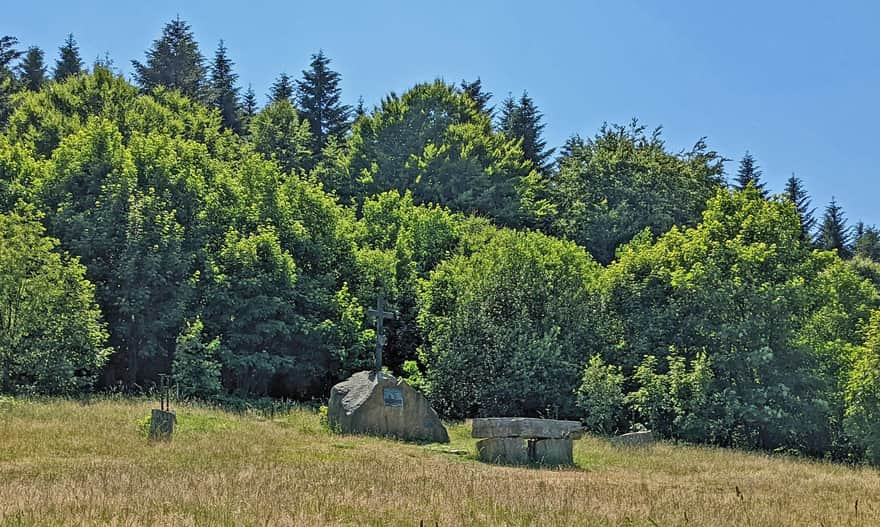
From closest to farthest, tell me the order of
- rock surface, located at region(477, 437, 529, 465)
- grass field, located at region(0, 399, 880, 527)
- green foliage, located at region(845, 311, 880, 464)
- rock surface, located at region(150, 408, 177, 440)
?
grass field, located at region(0, 399, 880, 527), rock surface, located at region(150, 408, 177, 440), rock surface, located at region(477, 437, 529, 465), green foliage, located at region(845, 311, 880, 464)

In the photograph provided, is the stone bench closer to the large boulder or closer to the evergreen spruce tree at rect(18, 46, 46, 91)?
the large boulder

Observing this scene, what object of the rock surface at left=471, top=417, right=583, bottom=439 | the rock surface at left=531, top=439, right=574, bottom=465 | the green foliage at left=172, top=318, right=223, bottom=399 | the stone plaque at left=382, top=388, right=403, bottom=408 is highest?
the green foliage at left=172, top=318, right=223, bottom=399

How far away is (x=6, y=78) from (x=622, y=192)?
4491 cm

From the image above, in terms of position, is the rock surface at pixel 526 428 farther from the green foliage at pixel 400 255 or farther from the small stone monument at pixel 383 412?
the green foliage at pixel 400 255

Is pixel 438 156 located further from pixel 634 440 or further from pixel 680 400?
pixel 634 440

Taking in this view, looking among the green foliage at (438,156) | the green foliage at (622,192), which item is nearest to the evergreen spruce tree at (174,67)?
the green foliage at (438,156)

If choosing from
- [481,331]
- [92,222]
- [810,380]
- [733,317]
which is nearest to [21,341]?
[92,222]

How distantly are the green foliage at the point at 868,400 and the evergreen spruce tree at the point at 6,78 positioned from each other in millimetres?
53921

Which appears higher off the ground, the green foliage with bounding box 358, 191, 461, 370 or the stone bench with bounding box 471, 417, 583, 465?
the green foliage with bounding box 358, 191, 461, 370

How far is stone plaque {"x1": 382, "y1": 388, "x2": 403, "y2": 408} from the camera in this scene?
23391mm

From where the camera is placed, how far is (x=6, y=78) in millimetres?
58562

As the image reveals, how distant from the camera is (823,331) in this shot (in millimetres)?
30094

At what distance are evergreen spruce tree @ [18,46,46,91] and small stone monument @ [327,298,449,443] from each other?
55.9 meters

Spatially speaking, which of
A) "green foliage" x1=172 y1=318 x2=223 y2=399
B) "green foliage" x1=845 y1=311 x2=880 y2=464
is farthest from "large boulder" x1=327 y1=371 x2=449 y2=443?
"green foliage" x1=845 y1=311 x2=880 y2=464
